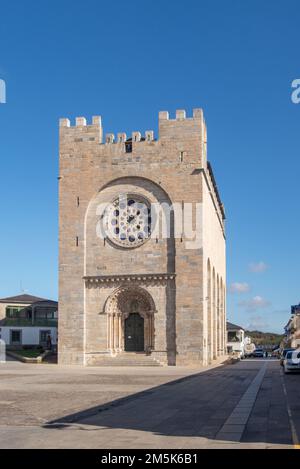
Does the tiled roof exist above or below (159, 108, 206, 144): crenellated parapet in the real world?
below

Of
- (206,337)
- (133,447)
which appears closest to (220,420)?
(133,447)

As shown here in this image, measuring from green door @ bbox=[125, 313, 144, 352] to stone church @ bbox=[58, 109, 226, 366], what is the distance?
68mm

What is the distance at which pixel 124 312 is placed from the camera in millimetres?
45625

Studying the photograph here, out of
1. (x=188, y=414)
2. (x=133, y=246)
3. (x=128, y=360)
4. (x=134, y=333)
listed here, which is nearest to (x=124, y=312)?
(x=134, y=333)

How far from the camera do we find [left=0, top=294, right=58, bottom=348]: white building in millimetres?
65688

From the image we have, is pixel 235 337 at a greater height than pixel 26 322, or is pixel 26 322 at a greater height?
pixel 26 322

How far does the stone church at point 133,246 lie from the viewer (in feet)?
142

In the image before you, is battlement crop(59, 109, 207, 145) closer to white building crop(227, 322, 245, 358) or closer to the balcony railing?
the balcony railing

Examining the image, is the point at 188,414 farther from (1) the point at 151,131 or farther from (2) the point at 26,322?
(2) the point at 26,322

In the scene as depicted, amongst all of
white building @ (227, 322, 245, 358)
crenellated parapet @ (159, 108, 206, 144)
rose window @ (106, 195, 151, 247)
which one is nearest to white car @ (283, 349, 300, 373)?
rose window @ (106, 195, 151, 247)

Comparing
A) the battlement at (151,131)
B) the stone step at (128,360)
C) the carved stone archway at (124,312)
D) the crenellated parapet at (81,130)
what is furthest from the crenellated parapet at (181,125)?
the stone step at (128,360)

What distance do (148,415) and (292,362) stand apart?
21636 millimetres

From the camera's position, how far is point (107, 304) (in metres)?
44.5
